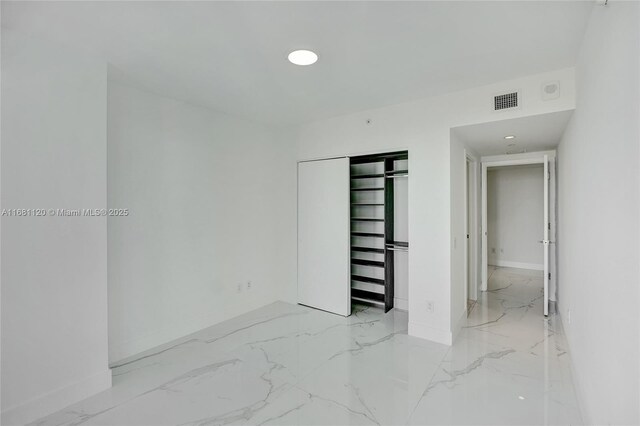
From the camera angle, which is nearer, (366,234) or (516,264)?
(366,234)

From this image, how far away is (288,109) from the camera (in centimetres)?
355

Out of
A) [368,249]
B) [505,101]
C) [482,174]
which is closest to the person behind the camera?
[505,101]

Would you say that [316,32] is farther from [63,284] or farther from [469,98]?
[63,284]

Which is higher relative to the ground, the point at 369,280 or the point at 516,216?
the point at 516,216

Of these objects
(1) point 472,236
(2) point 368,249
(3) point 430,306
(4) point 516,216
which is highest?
(4) point 516,216

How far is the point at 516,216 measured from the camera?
22.5ft

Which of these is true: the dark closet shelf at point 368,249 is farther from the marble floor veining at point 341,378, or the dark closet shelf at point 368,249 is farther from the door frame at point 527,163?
the door frame at point 527,163

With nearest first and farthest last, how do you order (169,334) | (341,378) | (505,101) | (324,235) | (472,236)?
(341,378), (505,101), (169,334), (324,235), (472,236)

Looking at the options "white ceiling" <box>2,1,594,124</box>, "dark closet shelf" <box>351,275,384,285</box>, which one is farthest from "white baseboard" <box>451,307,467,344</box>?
"white ceiling" <box>2,1,594,124</box>

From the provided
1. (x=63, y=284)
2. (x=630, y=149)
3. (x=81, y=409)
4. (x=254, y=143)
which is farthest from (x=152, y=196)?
(x=630, y=149)

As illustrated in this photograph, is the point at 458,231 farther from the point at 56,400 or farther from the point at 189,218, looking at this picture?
the point at 56,400

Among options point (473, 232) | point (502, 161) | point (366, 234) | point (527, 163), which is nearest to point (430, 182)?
point (366, 234)

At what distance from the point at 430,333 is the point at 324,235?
1.66 m

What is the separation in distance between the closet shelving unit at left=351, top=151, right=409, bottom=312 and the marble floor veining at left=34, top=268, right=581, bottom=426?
1.96 feet
